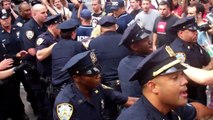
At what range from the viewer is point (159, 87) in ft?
6.89

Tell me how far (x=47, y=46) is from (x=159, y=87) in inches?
130

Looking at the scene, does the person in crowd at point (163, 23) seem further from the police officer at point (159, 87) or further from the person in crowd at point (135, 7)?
the police officer at point (159, 87)

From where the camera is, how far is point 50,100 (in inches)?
204

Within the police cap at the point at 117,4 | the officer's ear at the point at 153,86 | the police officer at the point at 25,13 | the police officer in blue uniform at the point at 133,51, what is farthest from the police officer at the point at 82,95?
the police officer at the point at 25,13

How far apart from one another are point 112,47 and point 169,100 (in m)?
2.73

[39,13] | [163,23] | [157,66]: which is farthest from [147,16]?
[157,66]

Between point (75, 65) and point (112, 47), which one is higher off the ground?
point (75, 65)

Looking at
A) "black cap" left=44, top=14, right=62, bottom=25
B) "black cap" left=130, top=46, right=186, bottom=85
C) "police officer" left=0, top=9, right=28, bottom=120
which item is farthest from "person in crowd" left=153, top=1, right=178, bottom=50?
"black cap" left=130, top=46, right=186, bottom=85

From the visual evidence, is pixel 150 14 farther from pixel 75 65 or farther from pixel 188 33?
pixel 75 65

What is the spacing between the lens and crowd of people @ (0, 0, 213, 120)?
2.14m

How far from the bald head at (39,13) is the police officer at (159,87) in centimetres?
411

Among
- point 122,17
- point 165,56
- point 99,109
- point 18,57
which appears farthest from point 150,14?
point 165,56

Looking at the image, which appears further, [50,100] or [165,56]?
[50,100]

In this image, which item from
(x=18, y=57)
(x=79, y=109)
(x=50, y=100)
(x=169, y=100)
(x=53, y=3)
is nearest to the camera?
(x=169, y=100)
